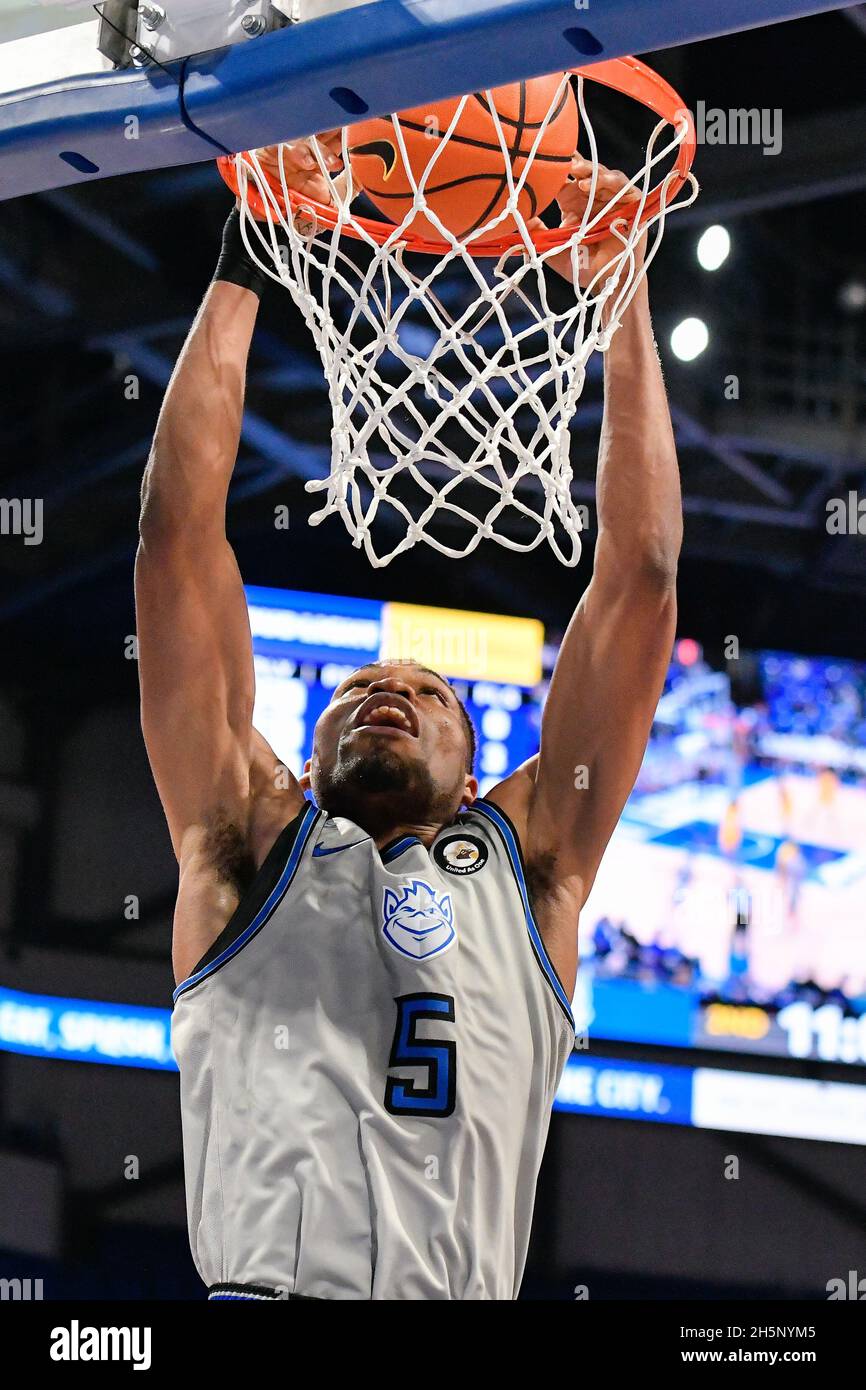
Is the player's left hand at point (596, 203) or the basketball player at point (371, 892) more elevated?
the player's left hand at point (596, 203)

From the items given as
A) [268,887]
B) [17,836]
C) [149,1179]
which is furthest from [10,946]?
[268,887]

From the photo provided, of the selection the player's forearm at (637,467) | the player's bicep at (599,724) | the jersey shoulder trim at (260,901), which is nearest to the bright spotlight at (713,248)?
the player's forearm at (637,467)

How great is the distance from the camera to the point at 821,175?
179 inches

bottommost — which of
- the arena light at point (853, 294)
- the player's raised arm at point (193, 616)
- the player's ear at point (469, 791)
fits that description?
the player's ear at point (469, 791)

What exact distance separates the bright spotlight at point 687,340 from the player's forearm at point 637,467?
2671 millimetres

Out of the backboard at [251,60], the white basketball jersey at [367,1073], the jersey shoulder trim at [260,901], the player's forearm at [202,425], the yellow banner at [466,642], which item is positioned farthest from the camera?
the yellow banner at [466,642]

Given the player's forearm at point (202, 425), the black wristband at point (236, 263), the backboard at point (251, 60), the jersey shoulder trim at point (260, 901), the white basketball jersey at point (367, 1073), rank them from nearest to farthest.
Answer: the backboard at point (251, 60)
the white basketball jersey at point (367, 1073)
the jersey shoulder trim at point (260, 901)
the player's forearm at point (202, 425)
the black wristband at point (236, 263)

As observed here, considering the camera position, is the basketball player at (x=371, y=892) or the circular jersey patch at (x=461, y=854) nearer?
the basketball player at (x=371, y=892)

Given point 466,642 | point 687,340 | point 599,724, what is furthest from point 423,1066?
point 687,340

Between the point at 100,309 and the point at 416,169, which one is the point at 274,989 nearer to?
the point at 416,169

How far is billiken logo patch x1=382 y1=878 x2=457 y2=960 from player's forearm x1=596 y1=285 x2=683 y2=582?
0.61 metres

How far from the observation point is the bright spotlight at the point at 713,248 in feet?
16.6

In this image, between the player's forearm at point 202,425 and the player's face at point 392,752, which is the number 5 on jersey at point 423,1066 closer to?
the player's face at point 392,752

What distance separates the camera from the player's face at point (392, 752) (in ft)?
7.82
